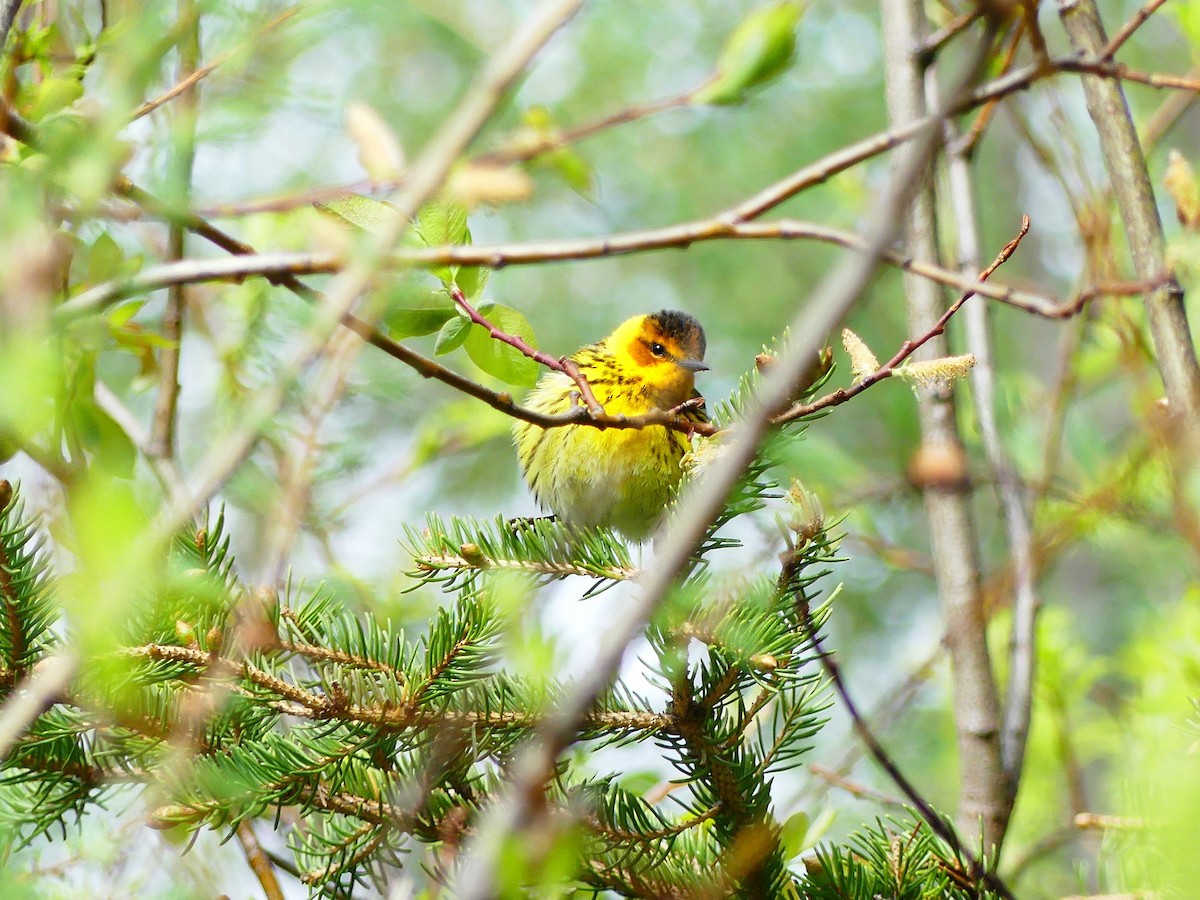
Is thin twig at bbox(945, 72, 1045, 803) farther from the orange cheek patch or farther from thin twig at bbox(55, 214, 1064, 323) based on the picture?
thin twig at bbox(55, 214, 1064, 323)

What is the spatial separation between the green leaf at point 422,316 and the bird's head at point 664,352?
1.62 metres

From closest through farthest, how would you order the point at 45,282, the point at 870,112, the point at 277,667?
the point at 45,282
the point at 277,667
the point at 870,112

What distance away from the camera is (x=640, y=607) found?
48cm

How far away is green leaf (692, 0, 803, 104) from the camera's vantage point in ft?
3.02

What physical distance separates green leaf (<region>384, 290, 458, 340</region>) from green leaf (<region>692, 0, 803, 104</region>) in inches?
13.9

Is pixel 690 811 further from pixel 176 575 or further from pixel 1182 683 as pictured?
pixel 1182 683

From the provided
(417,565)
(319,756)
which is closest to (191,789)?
(319,756)

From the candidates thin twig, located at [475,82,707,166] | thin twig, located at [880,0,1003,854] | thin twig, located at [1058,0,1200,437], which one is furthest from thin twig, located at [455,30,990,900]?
thin twig, located at [880,0,1003,854]

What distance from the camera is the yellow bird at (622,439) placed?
257 centimetres

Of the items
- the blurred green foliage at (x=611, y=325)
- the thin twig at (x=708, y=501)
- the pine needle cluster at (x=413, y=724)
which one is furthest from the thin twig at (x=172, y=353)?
the thin twig at (x=708, y=501)

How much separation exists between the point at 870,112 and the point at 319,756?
7.43m

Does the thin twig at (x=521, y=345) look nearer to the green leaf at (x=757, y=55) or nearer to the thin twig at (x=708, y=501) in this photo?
the green leaf at (x=757, y=55)

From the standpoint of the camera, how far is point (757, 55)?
942 mm

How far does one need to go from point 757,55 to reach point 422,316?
447 millimetres
